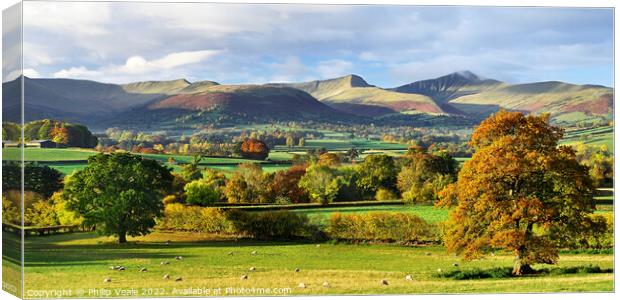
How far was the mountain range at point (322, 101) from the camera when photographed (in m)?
24.5

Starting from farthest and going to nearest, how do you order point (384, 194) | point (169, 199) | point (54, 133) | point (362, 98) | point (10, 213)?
1. point (362, 98)
2. point (384, 194)
3. point (169, 199)
4. point (54, 133)
5. point (10, 213)

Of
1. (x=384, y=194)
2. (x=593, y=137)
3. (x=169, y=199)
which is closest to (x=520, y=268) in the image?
(x=384, y=194)

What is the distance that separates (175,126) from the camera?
25.2m

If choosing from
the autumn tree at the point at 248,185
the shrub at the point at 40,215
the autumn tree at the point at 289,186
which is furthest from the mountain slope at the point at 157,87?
Answer: the shrub at the point at 40,215

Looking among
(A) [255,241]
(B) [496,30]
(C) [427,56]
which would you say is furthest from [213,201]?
(B) [496,30]

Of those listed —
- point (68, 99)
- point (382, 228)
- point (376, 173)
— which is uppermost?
point (68, 99)

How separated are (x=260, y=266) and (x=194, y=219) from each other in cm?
222

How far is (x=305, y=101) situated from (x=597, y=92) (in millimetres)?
7747

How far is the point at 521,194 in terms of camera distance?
23281 millimetres

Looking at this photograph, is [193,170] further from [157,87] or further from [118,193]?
[157,87]

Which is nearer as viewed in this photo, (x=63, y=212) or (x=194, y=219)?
(x=63, y=212)

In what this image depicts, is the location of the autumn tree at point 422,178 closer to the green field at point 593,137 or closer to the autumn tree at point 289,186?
the autumn tree at point 289,186

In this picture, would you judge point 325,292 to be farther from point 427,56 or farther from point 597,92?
point 597,92

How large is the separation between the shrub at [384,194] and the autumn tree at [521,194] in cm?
206
